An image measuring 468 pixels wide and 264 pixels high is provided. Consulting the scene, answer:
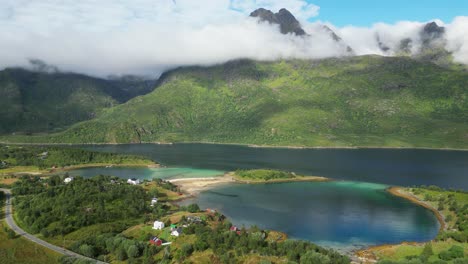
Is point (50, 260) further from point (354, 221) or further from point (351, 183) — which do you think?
point (351, 183)

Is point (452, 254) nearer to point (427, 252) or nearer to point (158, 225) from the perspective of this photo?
point (427, 252)

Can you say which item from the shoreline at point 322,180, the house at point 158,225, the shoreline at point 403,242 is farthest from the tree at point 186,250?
the shoreline at point 403,242

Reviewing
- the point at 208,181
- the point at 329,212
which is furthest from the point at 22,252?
the point at 208,181

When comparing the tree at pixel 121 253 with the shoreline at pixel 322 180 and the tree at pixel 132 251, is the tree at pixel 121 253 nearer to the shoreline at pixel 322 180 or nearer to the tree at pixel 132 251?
the tree at pixel 132 251

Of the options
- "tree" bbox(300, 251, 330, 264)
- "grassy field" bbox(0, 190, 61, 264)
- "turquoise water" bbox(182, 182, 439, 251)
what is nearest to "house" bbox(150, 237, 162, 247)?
"grassy field" bbox(0, 190, 61, 264)

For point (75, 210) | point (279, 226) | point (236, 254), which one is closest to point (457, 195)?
point (279, 226)

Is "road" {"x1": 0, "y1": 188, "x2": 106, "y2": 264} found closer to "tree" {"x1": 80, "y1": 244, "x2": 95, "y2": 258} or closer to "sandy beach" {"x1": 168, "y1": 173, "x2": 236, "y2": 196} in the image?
"tree" {"x1": 80, "y1": 244, "x2": 95, "y2": 258}

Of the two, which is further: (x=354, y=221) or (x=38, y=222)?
(x=354, y=221)
